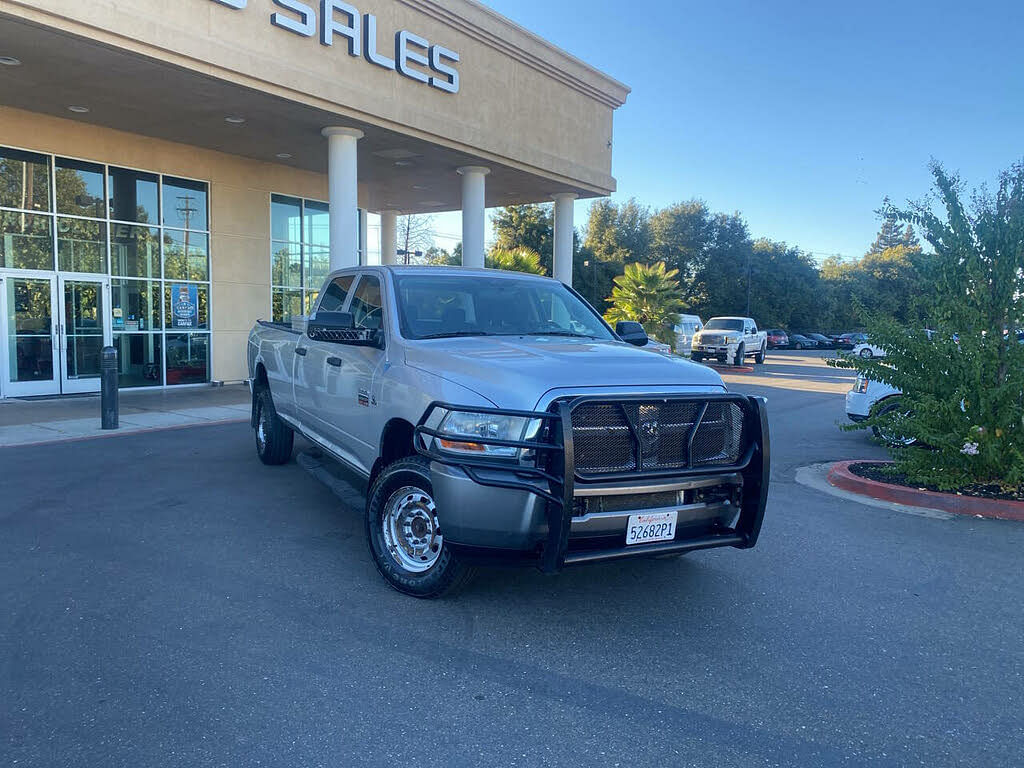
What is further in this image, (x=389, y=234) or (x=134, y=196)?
(x=389, y=234)

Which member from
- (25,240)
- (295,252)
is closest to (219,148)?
(295,252)

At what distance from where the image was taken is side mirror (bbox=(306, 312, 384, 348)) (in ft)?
17.2

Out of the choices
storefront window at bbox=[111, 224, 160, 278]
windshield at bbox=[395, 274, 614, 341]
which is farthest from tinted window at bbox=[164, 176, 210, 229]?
windshield at bbox=[395, 274, 614, 341]

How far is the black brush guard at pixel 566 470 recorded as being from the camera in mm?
3852

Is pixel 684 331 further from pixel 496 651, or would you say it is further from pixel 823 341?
pixel 823 341

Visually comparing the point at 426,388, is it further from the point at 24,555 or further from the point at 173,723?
the point at 24,555

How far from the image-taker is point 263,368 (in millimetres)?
8484

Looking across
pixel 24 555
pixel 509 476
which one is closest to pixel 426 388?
pixel 509 476

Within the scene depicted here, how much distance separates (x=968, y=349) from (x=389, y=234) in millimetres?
19930

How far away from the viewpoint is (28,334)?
560 inches

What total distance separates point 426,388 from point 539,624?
4.87 feet

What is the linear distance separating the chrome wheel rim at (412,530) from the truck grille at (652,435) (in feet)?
3.48

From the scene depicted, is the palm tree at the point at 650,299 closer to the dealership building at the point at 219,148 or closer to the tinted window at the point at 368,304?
the dealership building at the point at 219,148

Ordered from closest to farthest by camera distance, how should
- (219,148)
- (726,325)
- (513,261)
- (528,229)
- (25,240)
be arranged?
(25,240) < (219,148) < (513,261) < (726,325) < (528,229)
